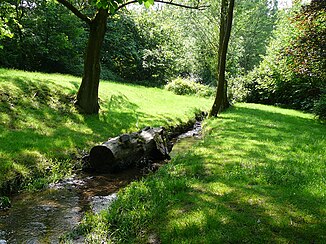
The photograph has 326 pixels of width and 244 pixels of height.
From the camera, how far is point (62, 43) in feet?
82.1

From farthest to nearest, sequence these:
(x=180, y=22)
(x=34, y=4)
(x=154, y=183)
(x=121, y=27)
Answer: (x=180, y=22) < (x=121, y=27) < (x=34, y=4) < (x=154, y=183)

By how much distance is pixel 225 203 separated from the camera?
638 cm

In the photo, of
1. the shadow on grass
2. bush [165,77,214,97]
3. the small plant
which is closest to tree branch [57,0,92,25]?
the shadow on grass

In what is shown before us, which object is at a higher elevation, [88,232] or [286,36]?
[286,36]

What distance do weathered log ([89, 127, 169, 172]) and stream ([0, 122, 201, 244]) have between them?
1.20 feet

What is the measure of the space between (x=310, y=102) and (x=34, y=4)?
80.5ft

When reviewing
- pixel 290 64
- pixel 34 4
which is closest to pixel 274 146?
pixel 290 64

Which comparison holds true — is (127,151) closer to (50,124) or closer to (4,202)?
(50,124)

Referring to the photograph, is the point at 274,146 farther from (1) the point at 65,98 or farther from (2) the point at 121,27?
(2) the point at 121,27

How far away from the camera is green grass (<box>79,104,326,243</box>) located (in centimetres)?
534

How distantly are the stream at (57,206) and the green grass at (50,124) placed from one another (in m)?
0.60

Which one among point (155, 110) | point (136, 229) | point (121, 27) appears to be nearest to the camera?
point (136, 229)

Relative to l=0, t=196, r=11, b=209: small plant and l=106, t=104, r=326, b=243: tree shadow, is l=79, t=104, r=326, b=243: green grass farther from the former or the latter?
l=0, t=196, r=11, b=209: small plant

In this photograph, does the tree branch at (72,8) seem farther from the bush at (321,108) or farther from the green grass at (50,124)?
the bush at (321,108)
